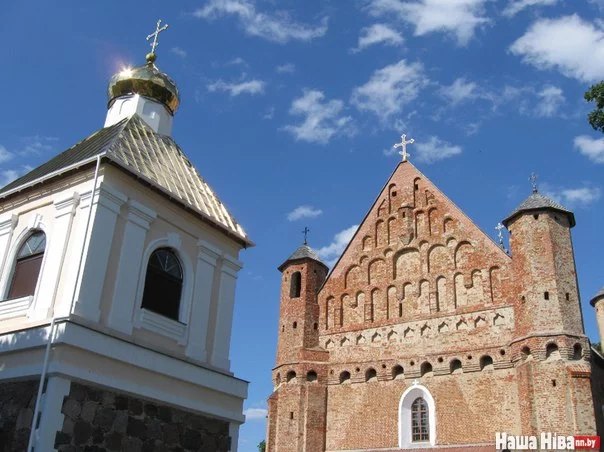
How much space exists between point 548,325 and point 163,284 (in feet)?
46.6

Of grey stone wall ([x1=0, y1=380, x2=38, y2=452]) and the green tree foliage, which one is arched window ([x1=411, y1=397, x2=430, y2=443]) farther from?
grey stone wall ([x1=0, y1=380, x2=38, y2=452])

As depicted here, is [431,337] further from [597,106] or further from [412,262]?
[597,106]

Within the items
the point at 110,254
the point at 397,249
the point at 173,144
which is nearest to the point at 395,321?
the point at 397,249

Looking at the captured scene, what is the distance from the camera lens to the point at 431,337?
73.7 feet

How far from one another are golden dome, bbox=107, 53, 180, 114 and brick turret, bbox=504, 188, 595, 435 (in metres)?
13.4

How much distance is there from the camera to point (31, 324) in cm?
873

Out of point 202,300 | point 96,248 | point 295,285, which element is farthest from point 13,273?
point 295,285

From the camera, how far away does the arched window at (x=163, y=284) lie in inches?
394

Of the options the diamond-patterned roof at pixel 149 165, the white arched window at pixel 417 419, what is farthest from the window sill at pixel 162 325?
the white arched window at pixel 417 419

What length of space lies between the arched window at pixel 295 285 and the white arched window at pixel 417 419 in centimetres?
615

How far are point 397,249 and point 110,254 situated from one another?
55.4 feet

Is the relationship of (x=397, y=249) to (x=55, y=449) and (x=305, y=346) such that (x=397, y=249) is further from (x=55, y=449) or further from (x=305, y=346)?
(x=55, y=449)

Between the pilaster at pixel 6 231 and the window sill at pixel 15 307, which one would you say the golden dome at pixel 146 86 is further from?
the window sill at pixel 15 307

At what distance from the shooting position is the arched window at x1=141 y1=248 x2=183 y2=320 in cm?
1000
